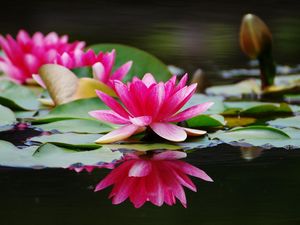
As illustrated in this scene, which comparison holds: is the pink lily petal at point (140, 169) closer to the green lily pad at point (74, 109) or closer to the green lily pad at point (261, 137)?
the green lily pad at point (261, 137)

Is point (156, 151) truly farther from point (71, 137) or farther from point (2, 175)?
point (2, 175)

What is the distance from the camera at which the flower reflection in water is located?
113 cm

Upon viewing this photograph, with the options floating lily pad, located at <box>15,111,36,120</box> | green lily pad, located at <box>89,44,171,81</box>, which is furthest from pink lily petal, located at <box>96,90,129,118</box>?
green lily pad, located at <box>89,44,171,81</box>

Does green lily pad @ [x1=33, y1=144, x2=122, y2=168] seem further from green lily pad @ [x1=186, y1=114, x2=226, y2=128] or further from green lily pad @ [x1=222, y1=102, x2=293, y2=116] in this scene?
green lily pad @ [x1=222, y1=102, x2=293, y2=116]

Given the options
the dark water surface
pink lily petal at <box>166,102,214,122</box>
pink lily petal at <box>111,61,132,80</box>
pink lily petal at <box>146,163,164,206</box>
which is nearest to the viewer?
the dark water surface

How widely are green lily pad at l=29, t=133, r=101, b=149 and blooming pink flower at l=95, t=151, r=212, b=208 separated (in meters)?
0.09

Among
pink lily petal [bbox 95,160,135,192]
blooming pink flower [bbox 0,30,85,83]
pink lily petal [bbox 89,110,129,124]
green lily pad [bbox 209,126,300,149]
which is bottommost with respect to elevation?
pink lily petal [bbox 95,160,135,192]

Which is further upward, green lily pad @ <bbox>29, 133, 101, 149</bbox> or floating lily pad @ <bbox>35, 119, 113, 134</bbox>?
floating lily pad @ <bbox>35, 119, 113, 134</bbox>

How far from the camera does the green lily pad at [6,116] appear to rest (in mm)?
1676

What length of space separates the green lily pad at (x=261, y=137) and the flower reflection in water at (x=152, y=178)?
13 cm

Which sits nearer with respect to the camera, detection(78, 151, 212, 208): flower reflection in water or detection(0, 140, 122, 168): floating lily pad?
detection(78, 151, 212, 208): flower reflection in water

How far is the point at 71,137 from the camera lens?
1.49 meters

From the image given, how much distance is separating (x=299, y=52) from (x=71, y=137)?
1.73 m

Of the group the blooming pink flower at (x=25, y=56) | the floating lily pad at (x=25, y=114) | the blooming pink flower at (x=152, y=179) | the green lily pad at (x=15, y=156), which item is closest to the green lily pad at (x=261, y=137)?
the blooming pink flower at (x=152, y=179)
